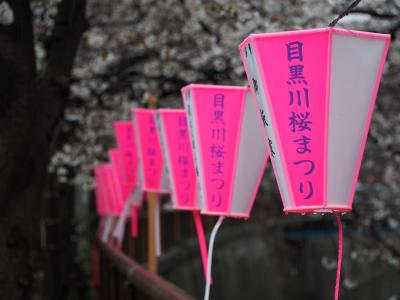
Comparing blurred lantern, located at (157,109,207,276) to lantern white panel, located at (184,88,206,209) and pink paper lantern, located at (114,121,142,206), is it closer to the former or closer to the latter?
lantern white panel, located at (184,88,206,209)

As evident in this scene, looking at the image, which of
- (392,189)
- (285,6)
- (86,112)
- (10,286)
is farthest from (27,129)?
(392,189)

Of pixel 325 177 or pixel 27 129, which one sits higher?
pixel 27 129

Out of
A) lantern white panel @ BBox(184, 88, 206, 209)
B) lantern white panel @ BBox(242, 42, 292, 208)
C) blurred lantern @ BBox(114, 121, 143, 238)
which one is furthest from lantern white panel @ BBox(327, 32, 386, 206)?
blurred lantern @ BBox(114, 121, 143, 238)

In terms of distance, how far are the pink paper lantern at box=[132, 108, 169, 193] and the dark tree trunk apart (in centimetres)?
119

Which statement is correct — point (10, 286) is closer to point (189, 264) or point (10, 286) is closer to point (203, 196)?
point (203, 196)

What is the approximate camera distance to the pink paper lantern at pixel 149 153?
7.84 metres

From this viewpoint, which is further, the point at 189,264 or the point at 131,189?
the point at 189,264

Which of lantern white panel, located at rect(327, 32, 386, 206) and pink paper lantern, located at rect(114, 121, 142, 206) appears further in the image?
pink paper lantern, located at rect(114, 121, 142, 206)

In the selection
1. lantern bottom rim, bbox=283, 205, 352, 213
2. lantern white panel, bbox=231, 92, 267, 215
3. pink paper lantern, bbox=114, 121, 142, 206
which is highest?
pink paper lantern, bbox=114, 121, 142, 206

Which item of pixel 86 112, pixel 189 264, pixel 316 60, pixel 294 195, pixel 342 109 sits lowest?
pixel 189 264

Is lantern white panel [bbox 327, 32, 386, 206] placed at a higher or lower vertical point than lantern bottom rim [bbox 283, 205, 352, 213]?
higher

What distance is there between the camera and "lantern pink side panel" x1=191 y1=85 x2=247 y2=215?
5.11 meters

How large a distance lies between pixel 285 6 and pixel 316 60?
7.17m

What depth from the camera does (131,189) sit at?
9953mm
